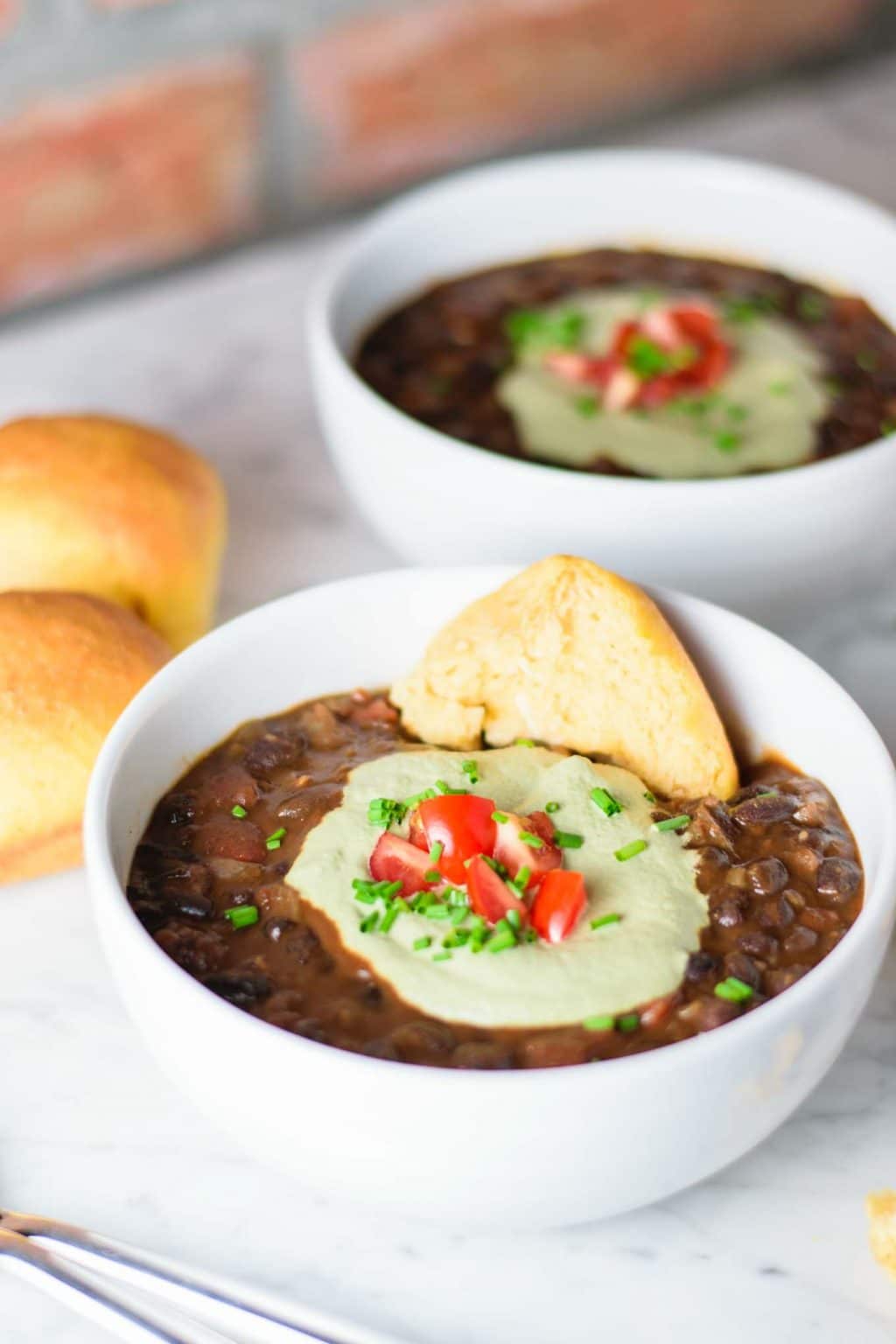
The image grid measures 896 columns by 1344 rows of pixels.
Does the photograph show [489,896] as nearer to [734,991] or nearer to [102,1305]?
[734,991]

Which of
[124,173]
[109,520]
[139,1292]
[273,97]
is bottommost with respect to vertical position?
[139,1292]

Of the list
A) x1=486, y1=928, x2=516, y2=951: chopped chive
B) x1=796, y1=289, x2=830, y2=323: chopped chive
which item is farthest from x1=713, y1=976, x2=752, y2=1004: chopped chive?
x1=796, y1=289, x2=830, y2=323: chopped chive

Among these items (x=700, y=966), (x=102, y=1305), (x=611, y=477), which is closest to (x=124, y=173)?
(x=611, y=477)

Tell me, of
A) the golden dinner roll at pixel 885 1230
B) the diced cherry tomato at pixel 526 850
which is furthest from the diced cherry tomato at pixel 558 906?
the golden dinner roll at pixel 885 1230

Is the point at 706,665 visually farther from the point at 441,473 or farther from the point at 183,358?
the point at 183,358

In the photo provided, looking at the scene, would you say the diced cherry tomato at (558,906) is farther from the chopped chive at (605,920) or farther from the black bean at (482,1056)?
the black bean at (482,1056)
